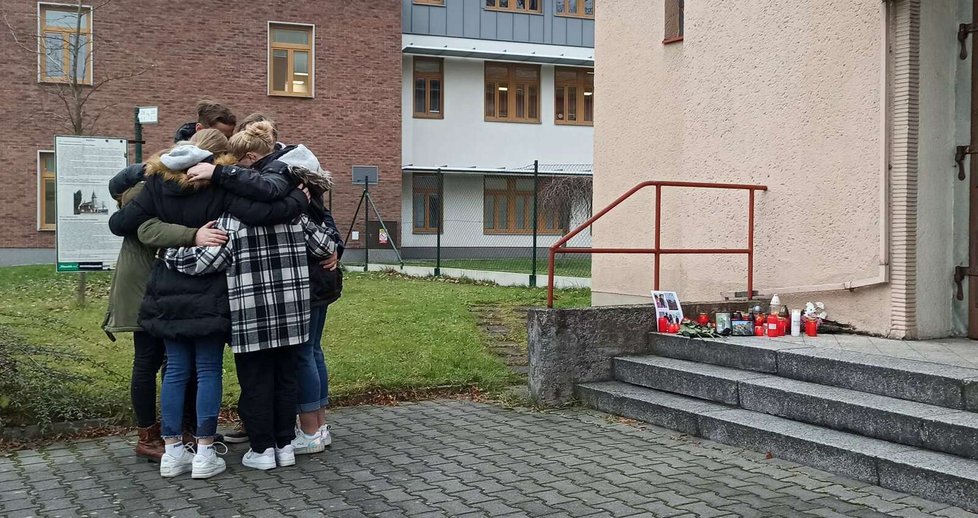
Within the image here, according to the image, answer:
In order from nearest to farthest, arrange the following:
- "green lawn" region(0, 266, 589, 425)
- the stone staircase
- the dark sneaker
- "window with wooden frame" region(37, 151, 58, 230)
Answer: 1. the stone staircase
2. the dark sneaker
3. "green lawn" region(0, 266, 589, 425)
4. "window with wooden frame" region(37, 151, 58, 230)

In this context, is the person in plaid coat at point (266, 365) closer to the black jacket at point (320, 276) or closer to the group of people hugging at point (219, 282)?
the group of people hugging at point (219, 282)

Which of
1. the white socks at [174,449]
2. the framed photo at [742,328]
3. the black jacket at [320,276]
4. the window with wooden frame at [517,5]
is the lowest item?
the white socks at [174,449]

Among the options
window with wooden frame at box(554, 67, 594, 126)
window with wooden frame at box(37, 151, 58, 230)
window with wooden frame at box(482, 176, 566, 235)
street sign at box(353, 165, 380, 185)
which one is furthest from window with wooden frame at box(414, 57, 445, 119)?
window with wooden frame at box(37, 151, 58, 230)

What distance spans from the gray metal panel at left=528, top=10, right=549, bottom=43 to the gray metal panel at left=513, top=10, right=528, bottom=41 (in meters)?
0.11

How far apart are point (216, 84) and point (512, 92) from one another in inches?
367

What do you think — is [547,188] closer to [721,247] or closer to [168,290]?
[721,247]

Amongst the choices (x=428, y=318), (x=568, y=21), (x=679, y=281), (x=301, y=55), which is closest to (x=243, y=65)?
(x=301, y=55)

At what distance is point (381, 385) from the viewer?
712 centimetres

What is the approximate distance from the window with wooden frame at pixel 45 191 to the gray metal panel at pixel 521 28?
43.8 ft

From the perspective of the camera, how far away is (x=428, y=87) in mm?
28000

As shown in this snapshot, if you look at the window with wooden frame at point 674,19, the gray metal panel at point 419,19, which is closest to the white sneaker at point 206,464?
the window with wooden frame at point 674,19

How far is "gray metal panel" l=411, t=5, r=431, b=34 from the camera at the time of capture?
27016mm

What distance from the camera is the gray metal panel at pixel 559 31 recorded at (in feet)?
94.7

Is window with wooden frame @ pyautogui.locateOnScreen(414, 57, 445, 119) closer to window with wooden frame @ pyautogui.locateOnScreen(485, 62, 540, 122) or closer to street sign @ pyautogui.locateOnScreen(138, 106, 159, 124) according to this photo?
window with wooden frame @ pyautogui.locateOnScreen(485, 62, 540, 122)
